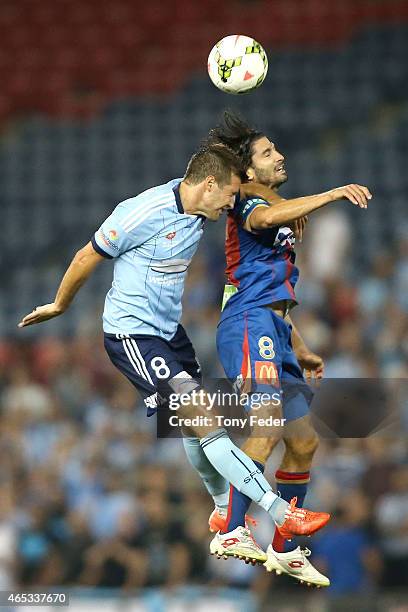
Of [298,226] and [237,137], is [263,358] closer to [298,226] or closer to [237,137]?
[298,226]

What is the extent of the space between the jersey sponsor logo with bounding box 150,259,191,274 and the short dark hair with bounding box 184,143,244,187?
0.42 metres

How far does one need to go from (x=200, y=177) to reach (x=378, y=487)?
429cm

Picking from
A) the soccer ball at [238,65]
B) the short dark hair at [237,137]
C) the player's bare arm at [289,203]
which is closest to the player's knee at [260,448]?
the player's bare arm at [289,203]

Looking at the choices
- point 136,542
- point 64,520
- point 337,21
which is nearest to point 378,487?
point 136,542

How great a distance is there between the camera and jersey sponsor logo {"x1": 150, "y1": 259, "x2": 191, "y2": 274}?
6000mm

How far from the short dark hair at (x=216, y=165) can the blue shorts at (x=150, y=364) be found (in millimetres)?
851

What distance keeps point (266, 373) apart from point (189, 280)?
5545 millimetres

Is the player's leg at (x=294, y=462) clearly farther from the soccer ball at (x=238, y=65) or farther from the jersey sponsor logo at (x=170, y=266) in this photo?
the soccer ball at (x=238, y=65)

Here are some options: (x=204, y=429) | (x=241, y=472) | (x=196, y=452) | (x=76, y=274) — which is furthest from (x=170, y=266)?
(x=241, y=472)

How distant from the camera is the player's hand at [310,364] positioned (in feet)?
21.8

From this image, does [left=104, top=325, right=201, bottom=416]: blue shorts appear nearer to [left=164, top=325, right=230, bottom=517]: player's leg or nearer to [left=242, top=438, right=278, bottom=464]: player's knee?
[left=164, top=325, right=230, bottom=517]: player's leg

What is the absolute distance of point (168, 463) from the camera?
10.2 m

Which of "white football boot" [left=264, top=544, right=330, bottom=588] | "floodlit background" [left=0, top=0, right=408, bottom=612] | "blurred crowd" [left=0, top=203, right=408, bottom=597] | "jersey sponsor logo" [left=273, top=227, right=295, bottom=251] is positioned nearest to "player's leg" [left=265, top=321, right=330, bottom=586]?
"white football boot" [left=264, top=544, right=330, bottom=588]

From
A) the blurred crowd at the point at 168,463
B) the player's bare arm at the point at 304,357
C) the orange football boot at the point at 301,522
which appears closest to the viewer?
the orange football boot at the point at 301,522
